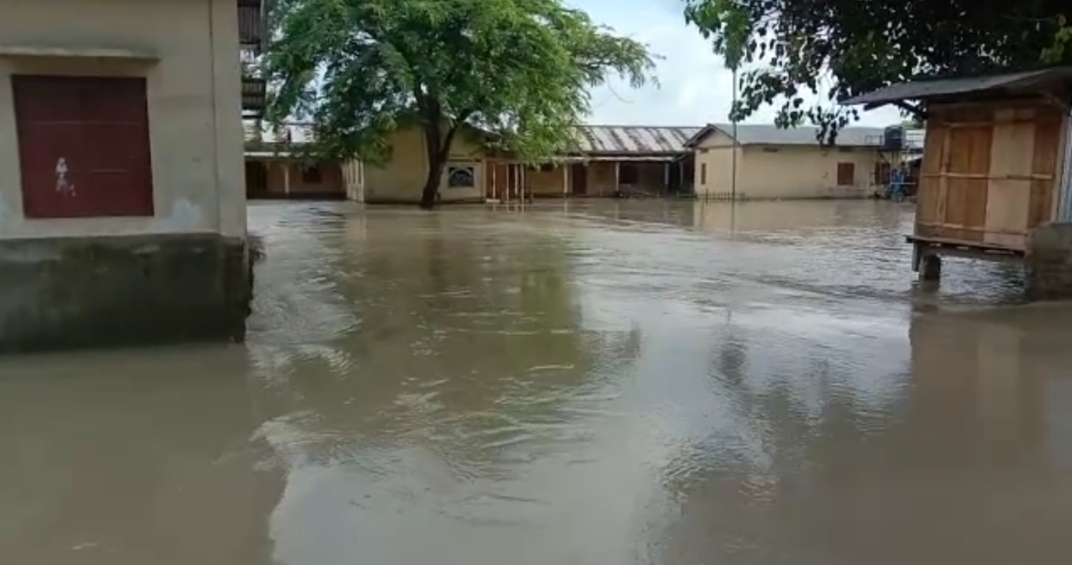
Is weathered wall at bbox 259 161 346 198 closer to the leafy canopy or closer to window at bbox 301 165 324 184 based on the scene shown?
window at bbox 301 165 324 184

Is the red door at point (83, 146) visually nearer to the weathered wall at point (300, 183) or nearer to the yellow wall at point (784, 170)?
the weathered wall at point (300, 183)


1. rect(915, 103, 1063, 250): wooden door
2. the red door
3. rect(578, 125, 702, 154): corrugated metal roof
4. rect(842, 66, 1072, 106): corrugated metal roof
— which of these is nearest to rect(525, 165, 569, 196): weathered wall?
rect(578, 125, 702, 154): corrugated metal roof

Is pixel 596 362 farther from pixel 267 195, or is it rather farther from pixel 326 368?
pixel 267 195

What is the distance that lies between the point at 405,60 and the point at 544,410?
22.8 m

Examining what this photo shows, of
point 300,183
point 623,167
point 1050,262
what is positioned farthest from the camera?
→ point 623,167

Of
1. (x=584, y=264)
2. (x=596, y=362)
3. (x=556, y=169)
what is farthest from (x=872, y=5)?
(x=556, y=169)

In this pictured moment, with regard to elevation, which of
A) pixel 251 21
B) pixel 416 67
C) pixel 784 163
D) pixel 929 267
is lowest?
pixel 929 267

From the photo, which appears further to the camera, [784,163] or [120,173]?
[784,163]

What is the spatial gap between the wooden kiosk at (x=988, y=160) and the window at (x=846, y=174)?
30.1 metres

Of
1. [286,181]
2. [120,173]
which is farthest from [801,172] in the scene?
[120,173]

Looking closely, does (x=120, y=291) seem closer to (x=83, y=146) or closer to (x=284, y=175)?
(x=83, y=146)

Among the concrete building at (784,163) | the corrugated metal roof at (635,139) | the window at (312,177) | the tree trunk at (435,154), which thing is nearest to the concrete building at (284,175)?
the window at (312,177)

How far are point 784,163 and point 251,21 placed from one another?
3283 centimetres

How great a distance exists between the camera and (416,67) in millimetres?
27516
